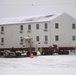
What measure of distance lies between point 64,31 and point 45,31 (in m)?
3.77

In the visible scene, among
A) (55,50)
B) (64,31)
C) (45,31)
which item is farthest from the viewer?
(64,31)

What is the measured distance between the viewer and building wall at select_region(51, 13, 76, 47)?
51.0m

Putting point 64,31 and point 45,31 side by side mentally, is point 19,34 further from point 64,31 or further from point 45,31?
point 64,31

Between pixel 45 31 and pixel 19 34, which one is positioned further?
pixel 19 34

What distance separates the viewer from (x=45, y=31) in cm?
5103

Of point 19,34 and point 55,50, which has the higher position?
point 19,34

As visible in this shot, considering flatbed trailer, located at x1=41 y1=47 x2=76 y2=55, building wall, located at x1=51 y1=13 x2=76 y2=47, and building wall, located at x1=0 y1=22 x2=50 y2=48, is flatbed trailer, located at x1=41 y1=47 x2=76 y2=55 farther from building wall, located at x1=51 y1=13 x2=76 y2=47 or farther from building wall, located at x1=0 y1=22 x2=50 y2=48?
building wall, located at x1=0 y1=22 x2=50 y2=48

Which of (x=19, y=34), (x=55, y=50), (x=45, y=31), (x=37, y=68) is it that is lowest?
(x=37, y=68)

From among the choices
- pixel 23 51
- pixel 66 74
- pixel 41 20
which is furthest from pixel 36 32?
pixel 66 74

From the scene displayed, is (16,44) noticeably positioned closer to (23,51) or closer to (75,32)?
(23,51)

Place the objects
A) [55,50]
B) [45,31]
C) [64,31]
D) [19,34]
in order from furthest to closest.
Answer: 1. [19,34]
2. [64,31]
3. [45,31]
4. [55,50]

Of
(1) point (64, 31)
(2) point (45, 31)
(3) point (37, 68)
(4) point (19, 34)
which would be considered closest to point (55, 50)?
(2) point (45, 31)

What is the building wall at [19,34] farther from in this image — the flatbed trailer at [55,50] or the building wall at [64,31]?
the flatbed trailer at [55,50]

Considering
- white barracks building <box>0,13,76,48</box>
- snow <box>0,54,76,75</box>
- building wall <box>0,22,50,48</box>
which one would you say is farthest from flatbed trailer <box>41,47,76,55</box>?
snow <box>0,54,76,75</box>
